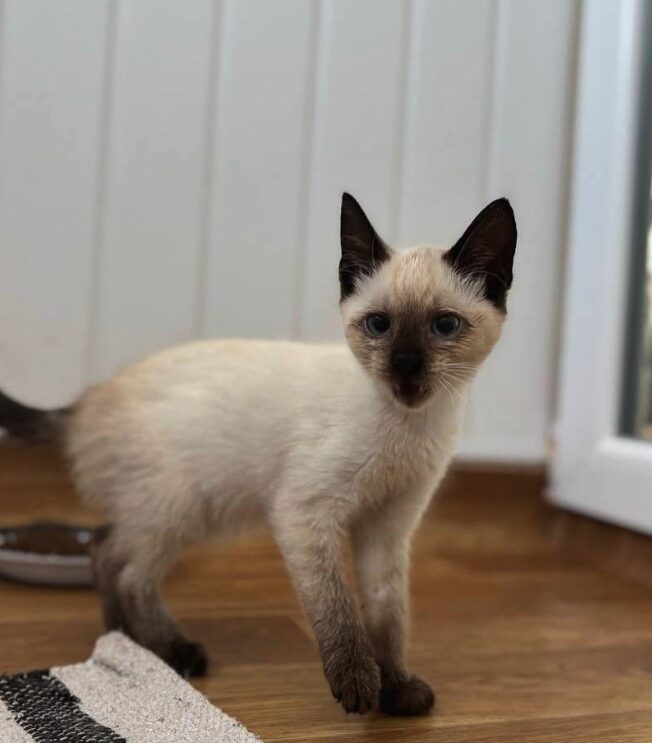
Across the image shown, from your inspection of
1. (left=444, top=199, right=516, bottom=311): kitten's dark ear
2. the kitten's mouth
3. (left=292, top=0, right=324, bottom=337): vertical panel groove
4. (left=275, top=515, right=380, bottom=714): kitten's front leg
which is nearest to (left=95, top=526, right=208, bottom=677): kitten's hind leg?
(left=275, top=515, right=380, bottom=714): kitten's front leg

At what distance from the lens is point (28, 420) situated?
120 cm

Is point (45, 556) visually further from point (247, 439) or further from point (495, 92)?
point (495, 92)

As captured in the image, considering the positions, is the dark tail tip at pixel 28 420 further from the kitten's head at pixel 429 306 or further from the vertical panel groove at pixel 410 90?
the vertical panel groove at pixel 410 90

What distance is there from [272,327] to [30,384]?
415mm

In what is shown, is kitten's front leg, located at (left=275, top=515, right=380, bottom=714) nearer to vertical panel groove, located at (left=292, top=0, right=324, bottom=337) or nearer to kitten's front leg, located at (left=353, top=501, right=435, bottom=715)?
kitten's front leg, located at (left=353, top=501, right=435, bottom=715)

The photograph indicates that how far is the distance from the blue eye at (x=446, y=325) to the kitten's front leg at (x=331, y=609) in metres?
0.24

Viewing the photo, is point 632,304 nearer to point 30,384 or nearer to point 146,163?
point 146,163

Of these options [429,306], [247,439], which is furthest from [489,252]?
[247,439]

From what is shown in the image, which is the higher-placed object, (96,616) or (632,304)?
(632,304)

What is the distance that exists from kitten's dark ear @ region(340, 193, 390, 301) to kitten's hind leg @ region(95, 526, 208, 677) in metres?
0.38

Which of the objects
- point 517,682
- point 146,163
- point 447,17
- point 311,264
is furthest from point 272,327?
point 517,682

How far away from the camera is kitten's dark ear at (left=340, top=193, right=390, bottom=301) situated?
3.00ft

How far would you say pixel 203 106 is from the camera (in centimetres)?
154

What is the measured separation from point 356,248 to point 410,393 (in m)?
0.17
